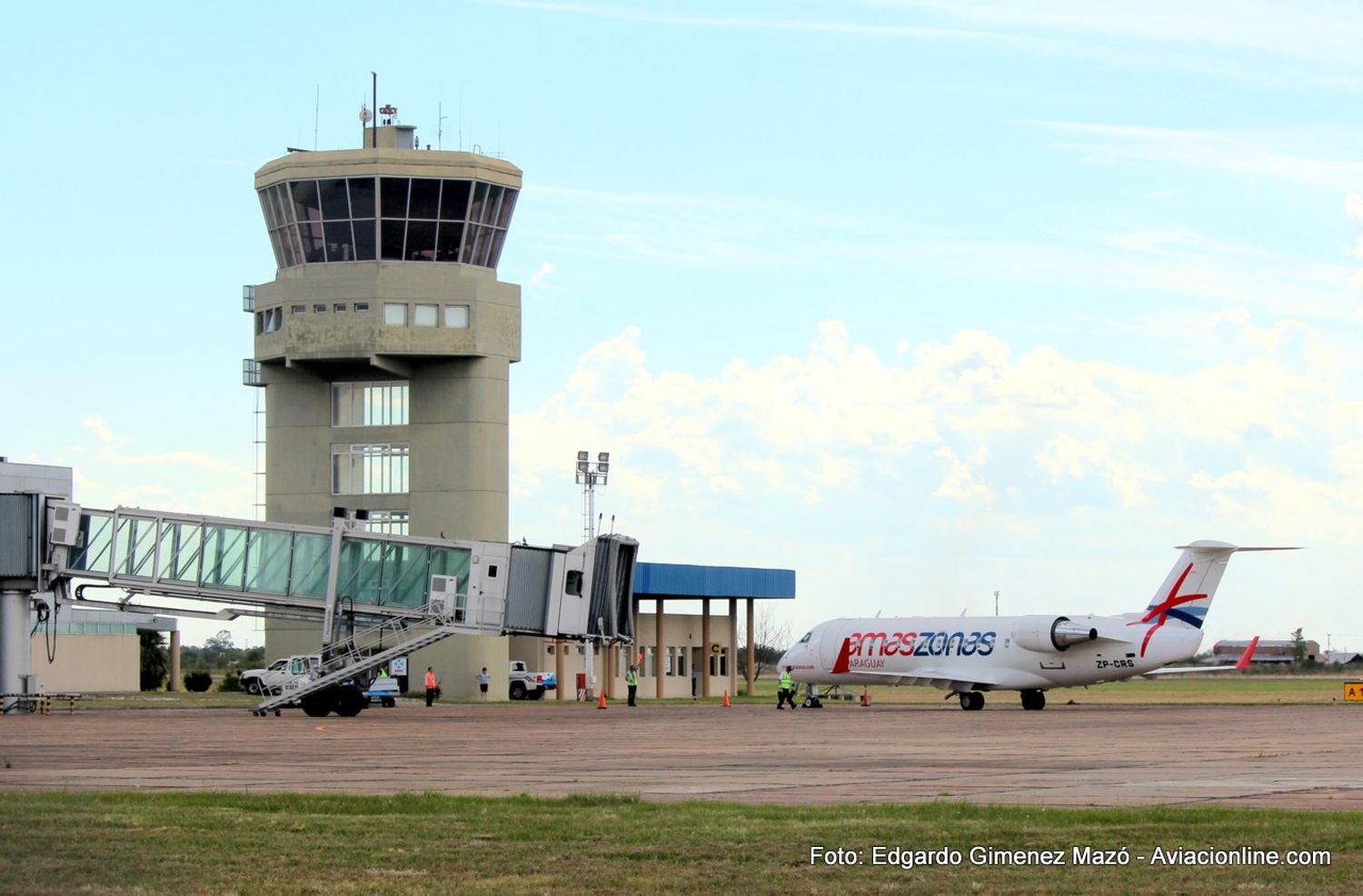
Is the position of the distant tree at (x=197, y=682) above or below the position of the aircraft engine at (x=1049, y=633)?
below

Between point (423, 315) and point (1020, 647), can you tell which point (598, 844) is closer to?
point (1020, 647)

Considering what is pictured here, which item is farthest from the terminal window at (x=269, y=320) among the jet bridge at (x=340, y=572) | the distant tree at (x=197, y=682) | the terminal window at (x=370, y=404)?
the distant tree at (x=197, y=682)

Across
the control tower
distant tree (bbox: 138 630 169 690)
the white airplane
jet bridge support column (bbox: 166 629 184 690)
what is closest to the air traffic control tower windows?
the control tower

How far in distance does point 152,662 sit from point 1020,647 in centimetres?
6813

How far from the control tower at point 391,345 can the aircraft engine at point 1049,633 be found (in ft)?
85.6

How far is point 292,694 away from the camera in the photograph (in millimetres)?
51312

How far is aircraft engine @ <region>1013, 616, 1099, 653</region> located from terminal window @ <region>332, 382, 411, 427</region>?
1244 inches

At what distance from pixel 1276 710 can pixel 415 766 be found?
119 ft

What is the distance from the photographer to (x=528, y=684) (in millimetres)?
78875

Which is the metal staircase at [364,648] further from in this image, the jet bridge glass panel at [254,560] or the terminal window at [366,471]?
the terminal window at [366,471]

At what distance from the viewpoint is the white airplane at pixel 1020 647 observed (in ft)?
187

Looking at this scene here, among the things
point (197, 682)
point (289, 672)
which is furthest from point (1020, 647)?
point (197, 682)

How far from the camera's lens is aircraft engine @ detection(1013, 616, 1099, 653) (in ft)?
191

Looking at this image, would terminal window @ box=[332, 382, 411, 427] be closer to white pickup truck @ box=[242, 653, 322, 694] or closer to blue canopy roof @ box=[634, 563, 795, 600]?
A: blue canopy roof @ box=[634, 563, 795, 600]
